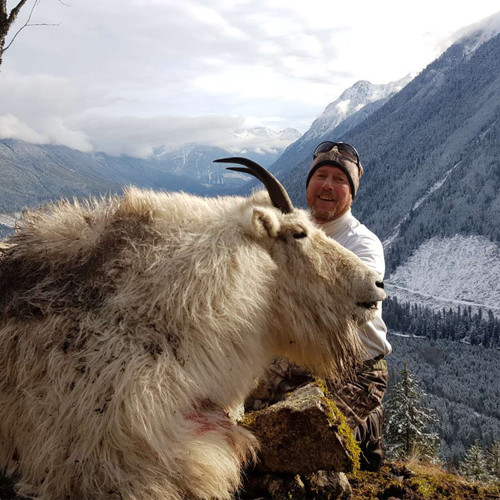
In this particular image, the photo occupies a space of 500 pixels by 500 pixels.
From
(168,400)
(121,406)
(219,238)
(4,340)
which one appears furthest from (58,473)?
(219,238)

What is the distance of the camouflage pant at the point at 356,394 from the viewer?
17.4ft

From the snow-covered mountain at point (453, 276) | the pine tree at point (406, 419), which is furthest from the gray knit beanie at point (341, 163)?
the snow-covered mountain at point (453, 276)

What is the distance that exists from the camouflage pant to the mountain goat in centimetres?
97

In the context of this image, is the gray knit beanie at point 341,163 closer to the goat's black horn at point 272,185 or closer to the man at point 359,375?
the man at point 359,375

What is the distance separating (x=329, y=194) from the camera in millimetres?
6734

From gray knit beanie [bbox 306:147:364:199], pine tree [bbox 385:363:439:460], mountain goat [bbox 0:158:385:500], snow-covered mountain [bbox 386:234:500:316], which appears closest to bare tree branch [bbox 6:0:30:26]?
mountain goat [bbox 0:158:385:500]

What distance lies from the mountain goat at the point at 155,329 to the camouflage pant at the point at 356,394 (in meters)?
0.97

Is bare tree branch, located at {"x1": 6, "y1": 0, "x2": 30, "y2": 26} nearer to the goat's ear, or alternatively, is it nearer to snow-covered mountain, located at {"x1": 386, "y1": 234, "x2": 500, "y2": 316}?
the goat's ear

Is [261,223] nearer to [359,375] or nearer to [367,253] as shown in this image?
[367,253]

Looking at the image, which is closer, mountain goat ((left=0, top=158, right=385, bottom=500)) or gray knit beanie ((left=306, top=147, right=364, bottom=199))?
mountain goat ((left=0, top=158, right=385, bottom=500))

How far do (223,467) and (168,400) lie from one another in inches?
27.3

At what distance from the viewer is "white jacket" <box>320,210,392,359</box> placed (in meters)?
5.38

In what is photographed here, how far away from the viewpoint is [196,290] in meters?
3.54

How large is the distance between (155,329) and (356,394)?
3104 mm
